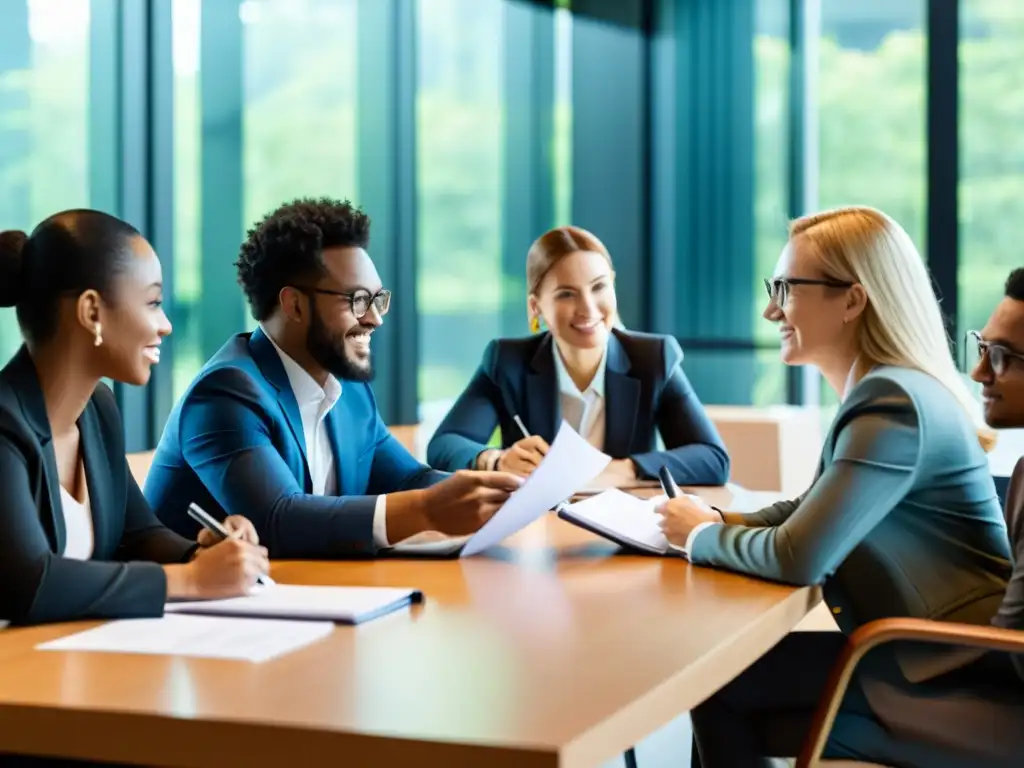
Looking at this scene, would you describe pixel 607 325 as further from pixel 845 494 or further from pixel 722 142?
pixel 722 142

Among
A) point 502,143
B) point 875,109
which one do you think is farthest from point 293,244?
point 875,109

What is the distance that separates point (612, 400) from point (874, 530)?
1.71m

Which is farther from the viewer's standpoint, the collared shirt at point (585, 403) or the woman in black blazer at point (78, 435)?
the collared shirt at point (585, 403)

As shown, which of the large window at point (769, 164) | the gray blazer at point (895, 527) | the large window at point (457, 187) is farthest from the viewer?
the large window at point (769, 164)

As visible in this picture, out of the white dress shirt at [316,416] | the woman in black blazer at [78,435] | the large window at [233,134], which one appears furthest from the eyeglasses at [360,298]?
the large window at [233,134]

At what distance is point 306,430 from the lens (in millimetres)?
2896

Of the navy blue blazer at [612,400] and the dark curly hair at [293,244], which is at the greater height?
the dark curly hair at [293,244]

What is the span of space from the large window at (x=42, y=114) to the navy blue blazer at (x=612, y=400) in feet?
4.54

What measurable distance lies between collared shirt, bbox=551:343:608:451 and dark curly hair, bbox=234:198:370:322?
3.86 feet

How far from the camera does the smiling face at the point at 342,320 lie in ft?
9.53

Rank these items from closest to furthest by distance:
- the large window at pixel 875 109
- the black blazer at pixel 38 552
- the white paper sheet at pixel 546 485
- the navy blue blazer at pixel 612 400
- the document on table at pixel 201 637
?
the document on table at pixel 201 637 → the black blazer at pixel 38 552 → the white paper sheet at pixel 546 485 → the navy blue blazer at pixel 612 400 → the large window at pixel 875 109

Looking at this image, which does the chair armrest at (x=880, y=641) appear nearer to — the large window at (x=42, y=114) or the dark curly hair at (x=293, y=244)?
the dark curly hair at (x=293, y=244)

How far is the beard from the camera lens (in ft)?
9.52

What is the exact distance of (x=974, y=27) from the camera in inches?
265
